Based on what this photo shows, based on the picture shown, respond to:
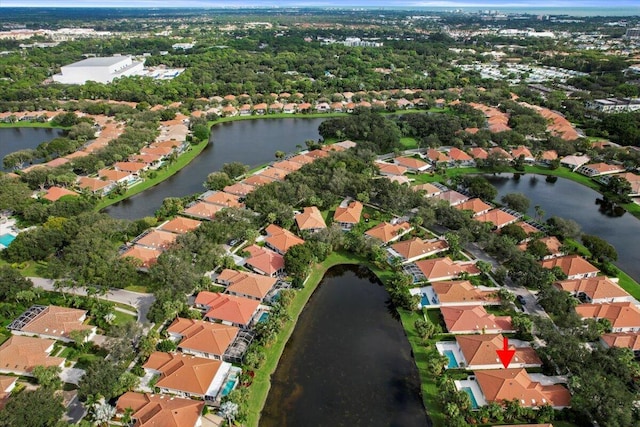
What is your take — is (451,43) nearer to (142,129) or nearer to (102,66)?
(102,66)

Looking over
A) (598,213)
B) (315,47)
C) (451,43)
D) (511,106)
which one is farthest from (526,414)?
(451,43)

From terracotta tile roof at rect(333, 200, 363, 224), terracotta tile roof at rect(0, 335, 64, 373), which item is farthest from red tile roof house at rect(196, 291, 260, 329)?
terracotta tile roof at rect(333, 200, 363, 224)

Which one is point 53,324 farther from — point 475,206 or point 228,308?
point 475,206

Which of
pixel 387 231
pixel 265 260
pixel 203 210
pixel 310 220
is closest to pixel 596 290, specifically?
pixel 387 231

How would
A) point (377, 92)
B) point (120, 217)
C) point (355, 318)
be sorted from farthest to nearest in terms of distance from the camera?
1. point (377, 92)
2. point (120, 217)
3. point (355, 318)

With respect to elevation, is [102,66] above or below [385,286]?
above

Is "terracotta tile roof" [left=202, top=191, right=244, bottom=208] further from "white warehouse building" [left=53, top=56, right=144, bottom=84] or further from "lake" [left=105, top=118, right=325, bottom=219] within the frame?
"white warehouse building" [left=53, top=56, right=144, bottom=84]

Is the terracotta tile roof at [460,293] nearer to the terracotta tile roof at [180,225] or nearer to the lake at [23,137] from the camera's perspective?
the terracotta tile roof at [180,225]
